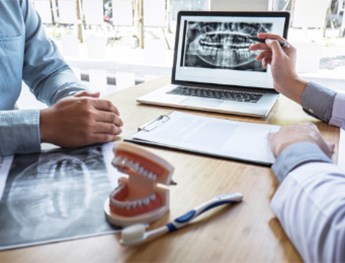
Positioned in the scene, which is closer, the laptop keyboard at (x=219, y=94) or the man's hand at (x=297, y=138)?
the man's hand at (x=297, y=138)

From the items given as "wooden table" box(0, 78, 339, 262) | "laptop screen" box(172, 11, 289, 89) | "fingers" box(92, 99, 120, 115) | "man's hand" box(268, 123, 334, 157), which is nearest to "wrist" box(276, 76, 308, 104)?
"laptop screen" box(172, 11, 289, 89)

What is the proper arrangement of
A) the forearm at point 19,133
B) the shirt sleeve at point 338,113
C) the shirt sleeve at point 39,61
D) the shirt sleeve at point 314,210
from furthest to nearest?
the shirt sleeve at point 39,61, the shirt sleeve at point 338,113, the forearm at point 19,133, the shirt sleeve at point 314,210

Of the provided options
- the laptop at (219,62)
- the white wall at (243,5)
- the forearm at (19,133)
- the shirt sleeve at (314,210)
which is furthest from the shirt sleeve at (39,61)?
the white wall at (243,5)

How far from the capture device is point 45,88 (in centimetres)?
111

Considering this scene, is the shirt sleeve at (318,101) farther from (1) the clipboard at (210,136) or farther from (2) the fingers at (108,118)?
(2) the fingers at (108,118)

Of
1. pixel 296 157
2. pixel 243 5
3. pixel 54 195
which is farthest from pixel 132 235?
pixel 243 5

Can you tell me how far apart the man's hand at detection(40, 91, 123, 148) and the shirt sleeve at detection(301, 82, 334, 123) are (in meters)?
0.55

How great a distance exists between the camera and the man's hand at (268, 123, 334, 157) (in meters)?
0.66

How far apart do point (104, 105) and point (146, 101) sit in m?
0.30

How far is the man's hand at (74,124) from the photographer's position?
736 millimetres

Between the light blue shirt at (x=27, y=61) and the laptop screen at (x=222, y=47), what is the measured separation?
0.38 m

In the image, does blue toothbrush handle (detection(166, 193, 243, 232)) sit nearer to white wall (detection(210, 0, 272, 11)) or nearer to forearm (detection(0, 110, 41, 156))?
forearm (detection(0, 110, 41, 156))

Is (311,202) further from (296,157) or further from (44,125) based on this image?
(44,125)

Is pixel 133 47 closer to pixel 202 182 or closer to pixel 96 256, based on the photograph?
pixel 202 182
